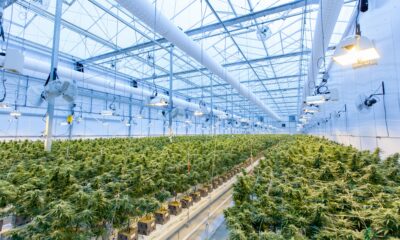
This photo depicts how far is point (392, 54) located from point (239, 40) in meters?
6.09

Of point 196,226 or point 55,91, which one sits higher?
point 55,91

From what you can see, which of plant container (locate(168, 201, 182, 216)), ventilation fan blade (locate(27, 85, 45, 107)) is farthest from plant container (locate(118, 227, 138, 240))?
ventilation fan blade (locate(27, 85, 45, 107))

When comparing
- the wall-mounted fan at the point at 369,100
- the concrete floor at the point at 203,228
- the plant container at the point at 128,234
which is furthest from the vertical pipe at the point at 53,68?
the wall-mounted fan at the point at 369,100

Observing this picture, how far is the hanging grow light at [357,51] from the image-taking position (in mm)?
2391

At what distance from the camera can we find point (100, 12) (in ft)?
26.8

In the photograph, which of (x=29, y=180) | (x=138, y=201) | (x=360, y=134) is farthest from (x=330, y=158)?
(x=29, y=180)

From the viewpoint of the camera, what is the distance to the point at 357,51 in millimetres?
2410

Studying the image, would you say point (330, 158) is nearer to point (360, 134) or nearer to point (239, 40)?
point (360, 134)

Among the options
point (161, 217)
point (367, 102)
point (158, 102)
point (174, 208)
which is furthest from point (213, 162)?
point (367, 102)

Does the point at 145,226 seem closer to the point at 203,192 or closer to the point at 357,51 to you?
the point at 203,192

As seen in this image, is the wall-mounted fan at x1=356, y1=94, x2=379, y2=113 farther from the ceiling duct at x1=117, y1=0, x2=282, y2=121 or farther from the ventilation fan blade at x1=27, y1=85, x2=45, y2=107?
the ventilation fan blade at x1=27, y1=85, x2=45, y2=107

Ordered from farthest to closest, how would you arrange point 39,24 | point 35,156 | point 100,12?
point 39,24
point 100,12
point 35,156

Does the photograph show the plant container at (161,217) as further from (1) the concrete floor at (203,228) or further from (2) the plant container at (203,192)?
(2) the plant container at (203,192)

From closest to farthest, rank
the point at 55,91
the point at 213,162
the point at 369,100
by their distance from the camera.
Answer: the point at 55,91
the point at 213,162
the point at 369,100
